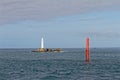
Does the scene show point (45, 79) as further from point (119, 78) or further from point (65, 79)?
point (119, 78)

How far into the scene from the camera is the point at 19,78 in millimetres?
57031

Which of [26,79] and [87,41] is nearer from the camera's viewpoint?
[26,79]

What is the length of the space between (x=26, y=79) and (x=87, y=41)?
42.9 metres

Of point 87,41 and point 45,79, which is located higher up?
point 87,41

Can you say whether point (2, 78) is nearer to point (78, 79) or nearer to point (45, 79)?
point (45, 79)

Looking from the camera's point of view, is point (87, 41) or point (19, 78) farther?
point (87, 41)

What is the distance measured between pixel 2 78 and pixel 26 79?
431 centimetres

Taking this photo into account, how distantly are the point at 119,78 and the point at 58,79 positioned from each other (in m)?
9.80

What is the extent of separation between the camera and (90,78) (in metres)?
56.5

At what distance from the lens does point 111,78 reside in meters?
57.0

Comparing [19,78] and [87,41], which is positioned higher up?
[87,41]

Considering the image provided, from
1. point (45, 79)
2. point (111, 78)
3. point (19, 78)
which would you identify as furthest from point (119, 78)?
point (19, 78)

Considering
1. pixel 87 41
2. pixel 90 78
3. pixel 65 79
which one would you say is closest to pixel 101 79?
pixel 90 78

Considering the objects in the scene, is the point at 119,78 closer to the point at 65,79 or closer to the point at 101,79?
the point at 101,79
